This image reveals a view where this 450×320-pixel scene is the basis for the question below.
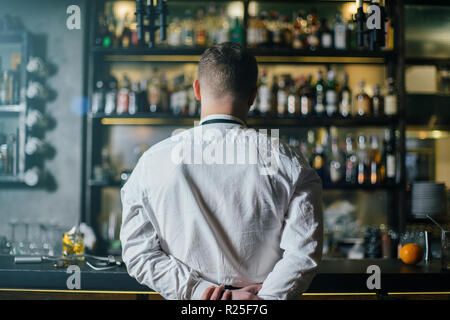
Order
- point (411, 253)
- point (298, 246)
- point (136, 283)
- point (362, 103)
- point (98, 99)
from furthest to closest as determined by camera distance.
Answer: point (362, 103) → point (98, 99) → point (411, 253) → point (136, 283) → point (298, 246)

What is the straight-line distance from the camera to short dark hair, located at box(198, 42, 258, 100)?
1.09 m

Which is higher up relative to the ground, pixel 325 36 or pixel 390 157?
pixel 325 36

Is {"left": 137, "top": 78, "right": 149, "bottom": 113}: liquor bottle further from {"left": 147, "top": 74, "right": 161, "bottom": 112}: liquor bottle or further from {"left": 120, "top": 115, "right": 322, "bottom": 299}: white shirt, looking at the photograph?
{"left": 120, "top": 115, "right": 322, "bottom": 299}: white shirt

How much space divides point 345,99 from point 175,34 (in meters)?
1.24

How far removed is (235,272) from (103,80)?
7.91 feet

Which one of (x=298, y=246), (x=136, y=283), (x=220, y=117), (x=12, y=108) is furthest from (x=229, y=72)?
(x=12, y=108)

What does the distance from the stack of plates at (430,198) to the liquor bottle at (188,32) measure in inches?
69.2

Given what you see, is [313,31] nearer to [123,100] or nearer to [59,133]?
[123,100]

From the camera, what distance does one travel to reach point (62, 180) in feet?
10.1

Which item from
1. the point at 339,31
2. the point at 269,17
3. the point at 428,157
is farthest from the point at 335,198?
the point at 269,17

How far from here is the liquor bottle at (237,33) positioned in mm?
2956

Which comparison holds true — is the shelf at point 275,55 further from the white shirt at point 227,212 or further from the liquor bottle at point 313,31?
the white shirt at point 227,212

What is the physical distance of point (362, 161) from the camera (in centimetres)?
304

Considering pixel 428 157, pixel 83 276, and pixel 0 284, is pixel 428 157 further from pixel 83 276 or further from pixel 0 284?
pixel 0 284
